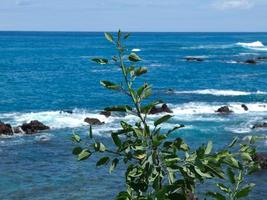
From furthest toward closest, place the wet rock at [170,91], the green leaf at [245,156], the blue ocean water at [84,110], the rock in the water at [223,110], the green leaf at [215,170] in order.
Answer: the wet rock at [170,91] → the rock in the water at [223,110] → the blue ocean water at [84,110] → the green leaf at [245,156] → the green leaf at [215,170]

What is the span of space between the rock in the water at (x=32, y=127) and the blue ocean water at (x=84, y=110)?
3.75 ft

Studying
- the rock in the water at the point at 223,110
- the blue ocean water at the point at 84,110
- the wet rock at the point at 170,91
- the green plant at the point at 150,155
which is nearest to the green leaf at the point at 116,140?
the green plant at the point at 150,155

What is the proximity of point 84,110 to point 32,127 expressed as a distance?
1101 cm

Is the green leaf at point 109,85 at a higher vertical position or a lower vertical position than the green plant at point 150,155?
higher

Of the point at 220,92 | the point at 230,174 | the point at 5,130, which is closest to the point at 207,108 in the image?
the point at 220,92

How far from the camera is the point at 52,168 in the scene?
2950 centimetres

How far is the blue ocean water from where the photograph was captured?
26.7m

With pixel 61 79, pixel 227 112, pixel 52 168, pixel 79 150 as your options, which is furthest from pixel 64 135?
pixel 61 79

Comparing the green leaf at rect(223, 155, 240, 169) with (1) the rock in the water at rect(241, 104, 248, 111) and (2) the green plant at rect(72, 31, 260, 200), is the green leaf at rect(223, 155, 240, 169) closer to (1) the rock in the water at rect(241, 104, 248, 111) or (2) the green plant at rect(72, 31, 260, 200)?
(2) the green plant at rect(72, 31, 260, 200)

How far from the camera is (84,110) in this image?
50375 millimetres

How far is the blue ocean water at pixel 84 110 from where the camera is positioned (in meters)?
26.7

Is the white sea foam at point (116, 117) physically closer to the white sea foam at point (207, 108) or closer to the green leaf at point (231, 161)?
the white sea foam at point (207, 108)

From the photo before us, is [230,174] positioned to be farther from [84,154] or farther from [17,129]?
[17,129]

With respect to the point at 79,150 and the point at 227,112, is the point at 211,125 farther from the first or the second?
the point at 79,150
